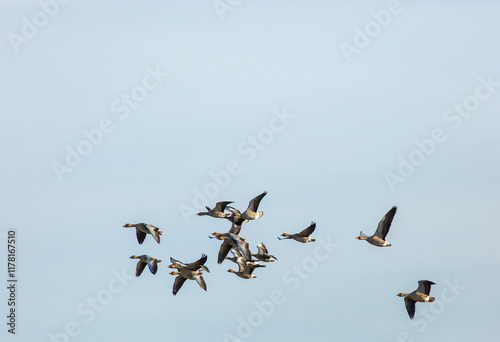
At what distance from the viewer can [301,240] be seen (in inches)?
→ 2906

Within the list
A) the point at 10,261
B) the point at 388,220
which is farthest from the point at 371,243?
the point at 10,261

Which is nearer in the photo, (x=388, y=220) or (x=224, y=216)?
(x=388, y=220)

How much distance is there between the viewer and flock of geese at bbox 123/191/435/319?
229 ft

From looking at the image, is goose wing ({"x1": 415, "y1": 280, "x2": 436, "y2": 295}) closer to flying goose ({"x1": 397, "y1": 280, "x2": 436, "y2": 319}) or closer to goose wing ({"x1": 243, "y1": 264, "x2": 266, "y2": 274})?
flying goose ({"x1": 397, "y1": 280, "x2": 436, "y2": 319})

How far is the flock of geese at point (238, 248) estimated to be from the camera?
6975cm

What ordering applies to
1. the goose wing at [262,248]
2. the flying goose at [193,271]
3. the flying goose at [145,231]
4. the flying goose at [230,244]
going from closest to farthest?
1. the flying goose at [230,244]
2. the flying goose at [193,271]
3. the flying goose at [145,231]
4. the goose wing at [262,248]

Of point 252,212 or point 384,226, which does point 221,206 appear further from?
point 384,226

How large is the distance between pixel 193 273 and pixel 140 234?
322 centimetres

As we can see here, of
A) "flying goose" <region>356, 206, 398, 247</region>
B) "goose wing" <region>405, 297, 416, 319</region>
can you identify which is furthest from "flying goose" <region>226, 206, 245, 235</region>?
"goose wing" <region>405, 297, 416, 319</region>

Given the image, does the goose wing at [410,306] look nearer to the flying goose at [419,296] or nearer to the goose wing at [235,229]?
the flying goose at [419,296]

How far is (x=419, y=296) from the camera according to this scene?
228ft

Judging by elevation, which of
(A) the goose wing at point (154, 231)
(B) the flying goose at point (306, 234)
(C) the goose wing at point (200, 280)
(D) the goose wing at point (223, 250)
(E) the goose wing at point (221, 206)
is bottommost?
(B) the flying goose at point (306, 234)

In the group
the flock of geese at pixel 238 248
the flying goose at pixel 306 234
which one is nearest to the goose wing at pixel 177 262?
the flock of geese at pixel 238 248

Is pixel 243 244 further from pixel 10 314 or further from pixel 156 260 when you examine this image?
pixel 10 314
